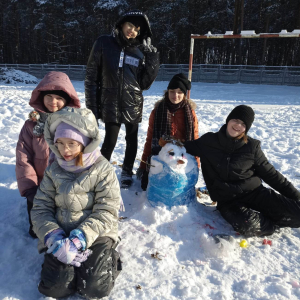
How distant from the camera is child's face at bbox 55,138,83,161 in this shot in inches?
74.0

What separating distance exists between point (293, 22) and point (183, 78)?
76.0 feet

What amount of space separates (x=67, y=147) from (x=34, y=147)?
64cm

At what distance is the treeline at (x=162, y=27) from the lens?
72.7 ft

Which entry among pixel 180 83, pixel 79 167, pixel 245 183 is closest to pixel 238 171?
pixel 245 183

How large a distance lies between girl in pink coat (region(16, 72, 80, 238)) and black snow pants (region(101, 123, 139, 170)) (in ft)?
2.08

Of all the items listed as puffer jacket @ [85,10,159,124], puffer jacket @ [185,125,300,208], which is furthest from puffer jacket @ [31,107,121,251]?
puffer jacket @ [185,125,300,208]

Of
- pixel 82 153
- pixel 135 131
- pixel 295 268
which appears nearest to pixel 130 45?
pixel 135 131

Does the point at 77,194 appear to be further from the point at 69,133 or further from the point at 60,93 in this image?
the point at 60,93

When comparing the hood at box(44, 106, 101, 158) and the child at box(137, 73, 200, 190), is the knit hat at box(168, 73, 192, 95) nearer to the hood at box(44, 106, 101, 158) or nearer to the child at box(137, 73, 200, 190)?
the child at box(137, 73, 200, 190)

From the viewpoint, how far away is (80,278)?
5.70ft

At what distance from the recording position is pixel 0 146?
4.31 metres

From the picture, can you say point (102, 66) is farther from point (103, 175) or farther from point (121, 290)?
point (121, 290)

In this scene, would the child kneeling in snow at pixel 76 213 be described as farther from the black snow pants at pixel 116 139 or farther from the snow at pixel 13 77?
the snow at pixel 13 77

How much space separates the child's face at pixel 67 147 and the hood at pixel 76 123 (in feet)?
0.17
